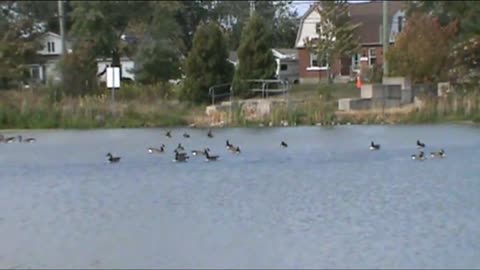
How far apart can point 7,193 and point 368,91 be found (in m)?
23.7

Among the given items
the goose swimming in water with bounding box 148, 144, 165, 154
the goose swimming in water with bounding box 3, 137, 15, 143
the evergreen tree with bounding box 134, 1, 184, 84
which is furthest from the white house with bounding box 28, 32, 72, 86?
the goose swimming in water with bounding box 148, 144, 165, 154

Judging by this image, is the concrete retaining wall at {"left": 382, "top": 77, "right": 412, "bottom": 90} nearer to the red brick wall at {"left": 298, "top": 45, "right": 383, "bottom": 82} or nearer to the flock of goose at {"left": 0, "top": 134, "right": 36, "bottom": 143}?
the flock of goose at {"left": 0, "top": 134, "right": 36, "bottom": 143}

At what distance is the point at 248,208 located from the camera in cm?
1770

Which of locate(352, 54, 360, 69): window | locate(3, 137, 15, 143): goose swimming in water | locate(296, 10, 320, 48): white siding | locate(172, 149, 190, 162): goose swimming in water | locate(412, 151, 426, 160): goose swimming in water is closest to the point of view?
locate(412, 151, 426, 160): goose swimming in water

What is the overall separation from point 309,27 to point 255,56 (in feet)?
88.4

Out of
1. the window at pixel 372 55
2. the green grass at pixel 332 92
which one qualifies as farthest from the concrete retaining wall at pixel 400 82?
the window at pixel 372 55

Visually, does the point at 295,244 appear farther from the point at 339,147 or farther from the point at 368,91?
the point at 368,91

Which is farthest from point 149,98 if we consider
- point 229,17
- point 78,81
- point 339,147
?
point 229,17

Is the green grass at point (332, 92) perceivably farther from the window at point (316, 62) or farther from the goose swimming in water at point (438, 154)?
the goose swimming in water at point (438, 154)

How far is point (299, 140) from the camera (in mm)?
31641

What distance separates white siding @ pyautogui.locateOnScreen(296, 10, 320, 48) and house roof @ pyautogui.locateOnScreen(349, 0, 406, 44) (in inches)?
94.7

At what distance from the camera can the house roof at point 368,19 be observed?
7038 centimetres

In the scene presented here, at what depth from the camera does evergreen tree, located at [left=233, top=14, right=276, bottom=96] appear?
4769 centimetres

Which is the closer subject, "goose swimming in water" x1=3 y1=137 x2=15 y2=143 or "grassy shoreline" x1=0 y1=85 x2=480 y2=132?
"goose swimming in water" x1=3 y1=137 x2=15 y2=143
